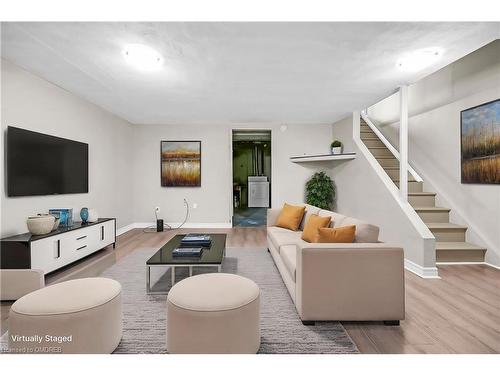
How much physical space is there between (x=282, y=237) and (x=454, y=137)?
10.3 ft

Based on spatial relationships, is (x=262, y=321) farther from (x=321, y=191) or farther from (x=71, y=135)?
(x=321, y=191)

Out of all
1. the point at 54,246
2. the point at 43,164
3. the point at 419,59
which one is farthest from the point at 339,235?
the point at 43,164

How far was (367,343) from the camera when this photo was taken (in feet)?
5.92

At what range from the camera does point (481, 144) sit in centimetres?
358

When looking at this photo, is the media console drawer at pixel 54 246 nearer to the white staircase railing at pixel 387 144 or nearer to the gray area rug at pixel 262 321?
the gray area rug at pixel 262 321

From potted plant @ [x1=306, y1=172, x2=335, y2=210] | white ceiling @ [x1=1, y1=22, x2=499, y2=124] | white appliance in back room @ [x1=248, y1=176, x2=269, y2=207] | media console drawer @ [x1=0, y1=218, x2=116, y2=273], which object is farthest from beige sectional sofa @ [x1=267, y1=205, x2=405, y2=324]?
white appliance in back room @ [x1=248, y1=176, x2=269, y2=207]

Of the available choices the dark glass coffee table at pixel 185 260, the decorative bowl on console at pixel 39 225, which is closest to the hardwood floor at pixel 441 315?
the decorative bowl on console at pixel 39 225

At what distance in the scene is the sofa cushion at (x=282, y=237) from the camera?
3.12 meters

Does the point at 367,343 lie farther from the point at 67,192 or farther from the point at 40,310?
the point at 67,192

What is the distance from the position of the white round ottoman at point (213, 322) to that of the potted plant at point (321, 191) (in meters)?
4.67

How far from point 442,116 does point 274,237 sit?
343 cm

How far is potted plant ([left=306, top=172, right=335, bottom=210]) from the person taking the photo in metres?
6.09

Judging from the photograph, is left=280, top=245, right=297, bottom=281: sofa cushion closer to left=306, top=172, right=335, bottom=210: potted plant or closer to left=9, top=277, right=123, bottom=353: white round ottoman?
left=9, top=277, right=123, bottom=353: white round ottoman
